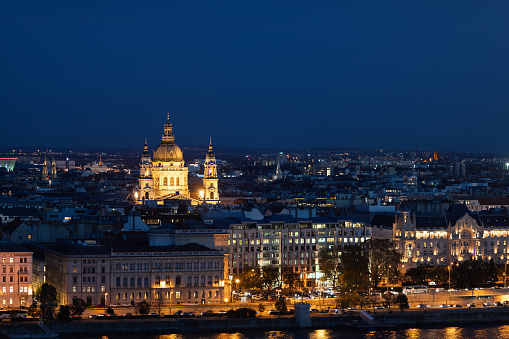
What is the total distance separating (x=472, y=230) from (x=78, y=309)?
30153 millimetres

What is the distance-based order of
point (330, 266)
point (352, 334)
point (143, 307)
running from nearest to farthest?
point (352, 334) → point (143, 307) → point (330, 266)

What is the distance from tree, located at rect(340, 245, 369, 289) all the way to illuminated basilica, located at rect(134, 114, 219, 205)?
42.9 metres

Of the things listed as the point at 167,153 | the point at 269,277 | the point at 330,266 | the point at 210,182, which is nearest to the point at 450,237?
the point at 330,266

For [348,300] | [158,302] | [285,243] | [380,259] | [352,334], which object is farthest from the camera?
[285,243]

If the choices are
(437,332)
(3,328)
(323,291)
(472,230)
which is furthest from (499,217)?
(3,328)

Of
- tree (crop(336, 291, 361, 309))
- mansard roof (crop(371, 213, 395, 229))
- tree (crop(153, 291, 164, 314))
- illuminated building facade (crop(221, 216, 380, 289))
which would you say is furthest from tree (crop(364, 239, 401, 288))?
tree (crop(153, 291, 164, 314))

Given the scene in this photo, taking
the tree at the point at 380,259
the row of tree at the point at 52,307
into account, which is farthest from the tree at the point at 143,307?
the tree at the point at 380,259

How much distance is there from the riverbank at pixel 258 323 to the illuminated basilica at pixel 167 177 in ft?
172

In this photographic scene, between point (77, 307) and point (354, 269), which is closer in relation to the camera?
point (77, 307)

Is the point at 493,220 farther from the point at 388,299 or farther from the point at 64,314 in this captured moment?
the point at 64,314

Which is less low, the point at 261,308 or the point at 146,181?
the point at 146,181

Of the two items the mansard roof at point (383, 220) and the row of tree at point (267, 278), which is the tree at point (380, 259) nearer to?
the row of tree at point (267, 278)

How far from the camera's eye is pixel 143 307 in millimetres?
57812

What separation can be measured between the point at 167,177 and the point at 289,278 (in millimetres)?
48057
